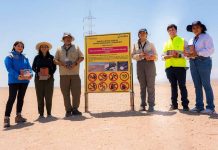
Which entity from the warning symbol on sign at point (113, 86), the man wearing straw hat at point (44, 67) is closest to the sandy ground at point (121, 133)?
the man wearing straw hat at point (44, 67)

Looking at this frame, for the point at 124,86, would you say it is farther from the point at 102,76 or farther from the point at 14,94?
the point at 14,94

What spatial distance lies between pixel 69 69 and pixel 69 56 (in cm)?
35

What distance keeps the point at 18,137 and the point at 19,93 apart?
202 centimetres

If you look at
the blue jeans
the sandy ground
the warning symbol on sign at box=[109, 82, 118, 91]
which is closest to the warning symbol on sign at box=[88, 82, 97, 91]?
the warning symbol on sign at box=[109, 82, 118, 91]

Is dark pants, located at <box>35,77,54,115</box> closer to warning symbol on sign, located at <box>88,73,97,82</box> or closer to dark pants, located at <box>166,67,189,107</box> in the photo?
warning symbol on sign, located at <box>88,73,97,82</box>

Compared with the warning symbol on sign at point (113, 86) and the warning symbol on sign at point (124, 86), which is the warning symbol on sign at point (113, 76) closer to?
the warning symbol on sign at point (113, 86)

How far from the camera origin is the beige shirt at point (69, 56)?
9797 mm

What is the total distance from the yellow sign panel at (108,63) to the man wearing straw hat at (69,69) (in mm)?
734

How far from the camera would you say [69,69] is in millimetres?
9766

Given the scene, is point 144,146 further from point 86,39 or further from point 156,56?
point 86,39

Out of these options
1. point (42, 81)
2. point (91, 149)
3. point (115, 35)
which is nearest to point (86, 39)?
point (115, 35)

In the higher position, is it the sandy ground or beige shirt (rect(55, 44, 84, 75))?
beige shirt (rect(55, 44, 84, 75))

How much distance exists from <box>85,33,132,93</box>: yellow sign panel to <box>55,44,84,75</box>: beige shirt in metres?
0.73

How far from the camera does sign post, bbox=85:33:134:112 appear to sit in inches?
408
